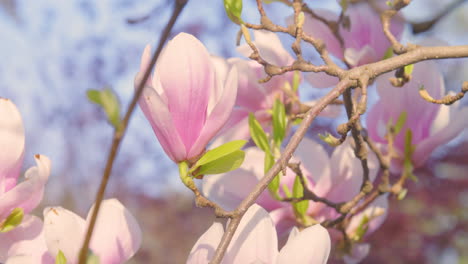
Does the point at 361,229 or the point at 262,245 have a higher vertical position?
the point at 262,245

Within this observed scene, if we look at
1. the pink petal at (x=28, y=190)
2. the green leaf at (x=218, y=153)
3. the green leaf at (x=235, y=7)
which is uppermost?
the green leaf at (x=235, y=7)

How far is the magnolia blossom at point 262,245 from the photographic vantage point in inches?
17.7

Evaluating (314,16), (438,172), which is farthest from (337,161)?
(438,172)

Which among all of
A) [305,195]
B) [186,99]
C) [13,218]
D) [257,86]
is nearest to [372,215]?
[305,195]

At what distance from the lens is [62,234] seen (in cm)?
48

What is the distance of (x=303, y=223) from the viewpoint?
666mm

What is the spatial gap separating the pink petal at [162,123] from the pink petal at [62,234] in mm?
112

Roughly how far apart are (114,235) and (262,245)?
5.6 inches

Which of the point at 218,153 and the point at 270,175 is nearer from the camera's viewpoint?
the point at 270,175

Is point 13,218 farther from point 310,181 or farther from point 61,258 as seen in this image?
point 310,181

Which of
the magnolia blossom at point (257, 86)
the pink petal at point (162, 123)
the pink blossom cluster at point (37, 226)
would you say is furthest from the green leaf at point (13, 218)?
the magnolia blossom at point (257, 86)

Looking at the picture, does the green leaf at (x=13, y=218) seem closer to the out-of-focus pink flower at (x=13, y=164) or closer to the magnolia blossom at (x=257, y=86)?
the out-of-focus pink flower at (x=13, y=164)

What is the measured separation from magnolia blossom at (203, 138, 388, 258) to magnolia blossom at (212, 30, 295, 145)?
0.05 metres

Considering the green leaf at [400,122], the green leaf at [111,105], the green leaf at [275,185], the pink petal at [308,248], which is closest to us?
the green leaf at [111,105]
